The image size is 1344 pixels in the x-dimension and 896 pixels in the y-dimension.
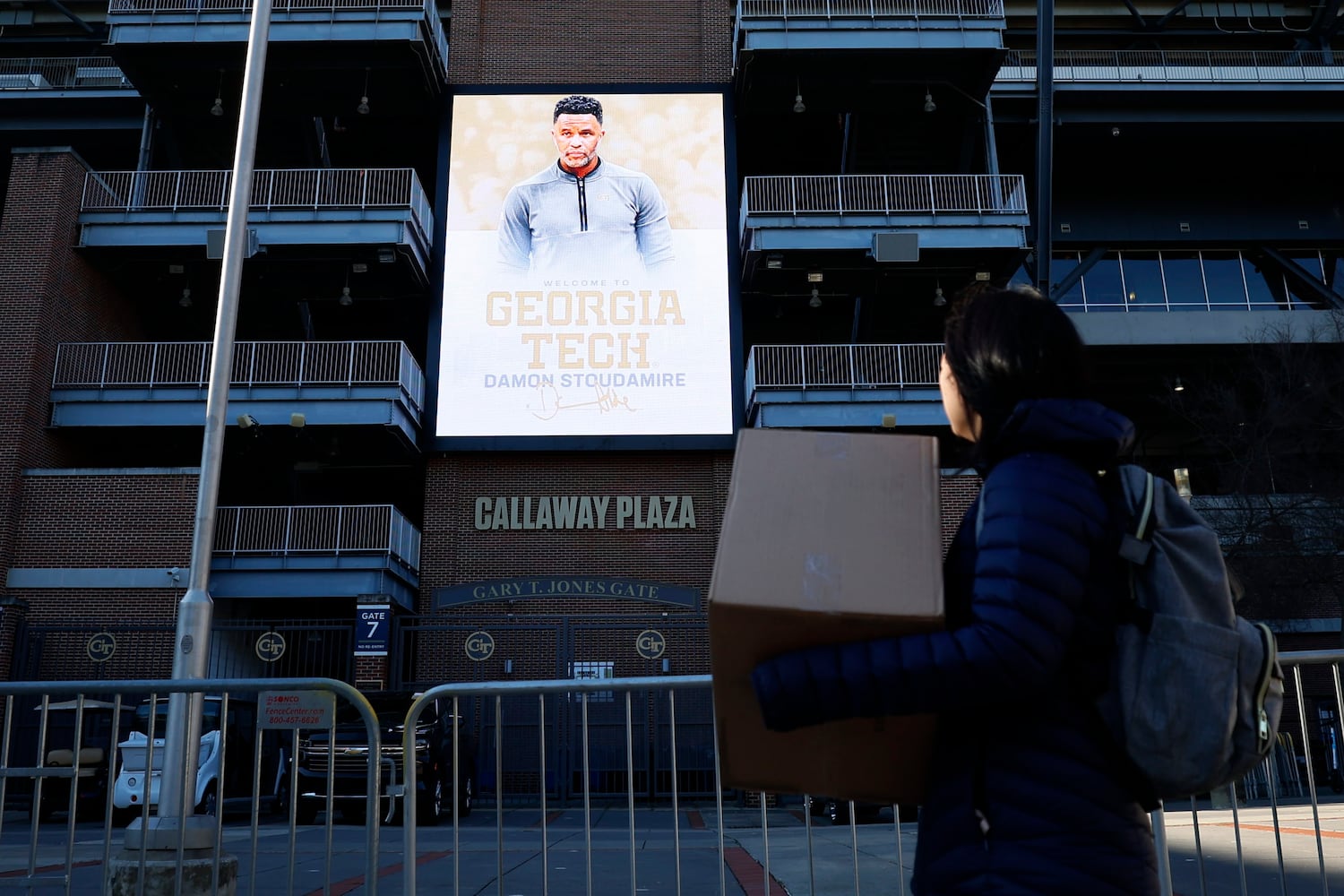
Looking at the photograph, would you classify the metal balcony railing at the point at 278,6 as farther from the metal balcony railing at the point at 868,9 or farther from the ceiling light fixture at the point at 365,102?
the metal balcony railing at the point at 868,9

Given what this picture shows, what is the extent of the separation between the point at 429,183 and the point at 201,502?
19786mm

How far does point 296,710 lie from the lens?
15.0 feet

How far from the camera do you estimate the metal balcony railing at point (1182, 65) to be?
26.5m

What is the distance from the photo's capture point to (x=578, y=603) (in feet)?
73.3

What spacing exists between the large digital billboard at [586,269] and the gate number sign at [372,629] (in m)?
4.20

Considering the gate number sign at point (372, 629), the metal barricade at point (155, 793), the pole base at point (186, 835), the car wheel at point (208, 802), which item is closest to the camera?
the metal barricade at point (155, 793)

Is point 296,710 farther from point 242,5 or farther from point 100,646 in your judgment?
point 242,5

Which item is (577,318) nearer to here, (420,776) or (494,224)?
(494,224)

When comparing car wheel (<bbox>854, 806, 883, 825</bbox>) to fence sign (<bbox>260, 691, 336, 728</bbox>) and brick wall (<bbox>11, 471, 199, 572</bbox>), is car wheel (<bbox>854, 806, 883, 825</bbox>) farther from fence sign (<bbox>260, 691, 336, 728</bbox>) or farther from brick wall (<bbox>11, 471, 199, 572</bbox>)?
brick wall (<bbox>11, 471, 199, 572</bbox>)

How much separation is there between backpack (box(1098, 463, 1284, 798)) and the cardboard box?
1.09 ft

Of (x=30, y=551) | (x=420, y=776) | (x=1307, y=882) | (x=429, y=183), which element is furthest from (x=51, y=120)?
(x=1307, y=882)

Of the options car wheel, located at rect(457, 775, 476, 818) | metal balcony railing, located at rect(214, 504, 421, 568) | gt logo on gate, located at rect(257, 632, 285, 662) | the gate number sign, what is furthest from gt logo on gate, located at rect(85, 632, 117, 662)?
car wheel, located at rect(457, 775, 476, 818)

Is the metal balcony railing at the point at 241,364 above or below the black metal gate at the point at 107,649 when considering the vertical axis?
above

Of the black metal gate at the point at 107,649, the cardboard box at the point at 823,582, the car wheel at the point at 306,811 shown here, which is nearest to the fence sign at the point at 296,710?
the cardboard box at the point at 823,582
